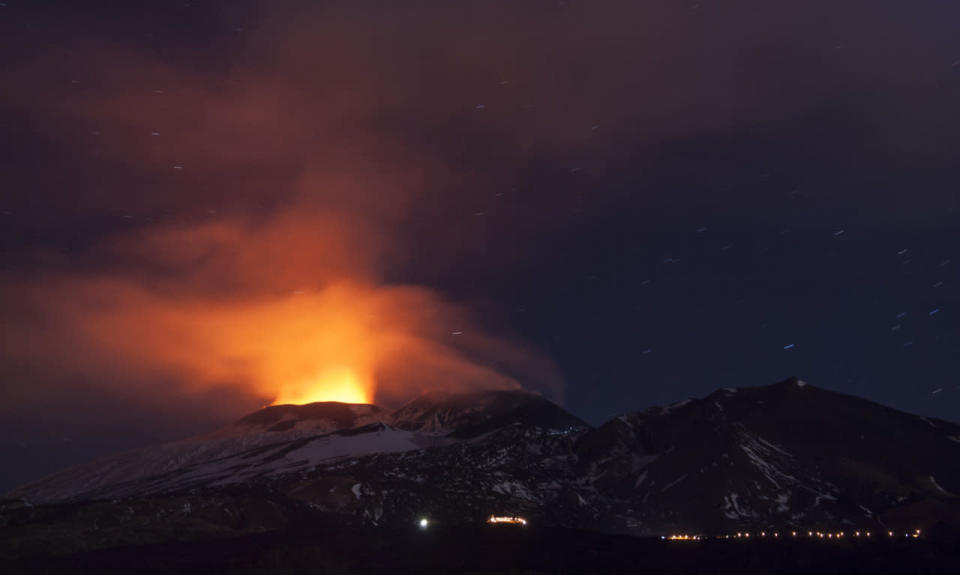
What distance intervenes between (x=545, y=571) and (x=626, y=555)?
20.0m

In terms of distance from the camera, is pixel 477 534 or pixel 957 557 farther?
pixel 477 534

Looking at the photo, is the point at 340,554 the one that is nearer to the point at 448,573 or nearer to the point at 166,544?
the point at 448,573

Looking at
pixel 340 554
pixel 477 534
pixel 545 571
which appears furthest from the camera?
pixel 477 534

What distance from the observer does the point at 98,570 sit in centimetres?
15675

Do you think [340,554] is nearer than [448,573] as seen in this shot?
No

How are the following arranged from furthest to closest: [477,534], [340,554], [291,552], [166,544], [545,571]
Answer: [166,544] → [477,534] → [340,554] → [291,552] → [545,571]

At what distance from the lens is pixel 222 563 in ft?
495

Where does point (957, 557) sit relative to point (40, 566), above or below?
below

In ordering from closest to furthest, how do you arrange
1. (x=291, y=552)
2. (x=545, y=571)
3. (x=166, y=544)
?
1. (x=545, y=571)
2. (x=291, y=552)
3. (x=166, y=544)

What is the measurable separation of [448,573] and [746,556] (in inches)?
2089

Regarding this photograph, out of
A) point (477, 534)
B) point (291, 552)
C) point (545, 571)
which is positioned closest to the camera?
point (545, 571)

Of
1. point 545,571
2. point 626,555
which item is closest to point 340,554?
point 545,571

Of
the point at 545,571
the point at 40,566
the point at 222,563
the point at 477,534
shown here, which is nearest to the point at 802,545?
the point at 545,571

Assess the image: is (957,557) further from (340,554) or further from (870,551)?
(340,554)
